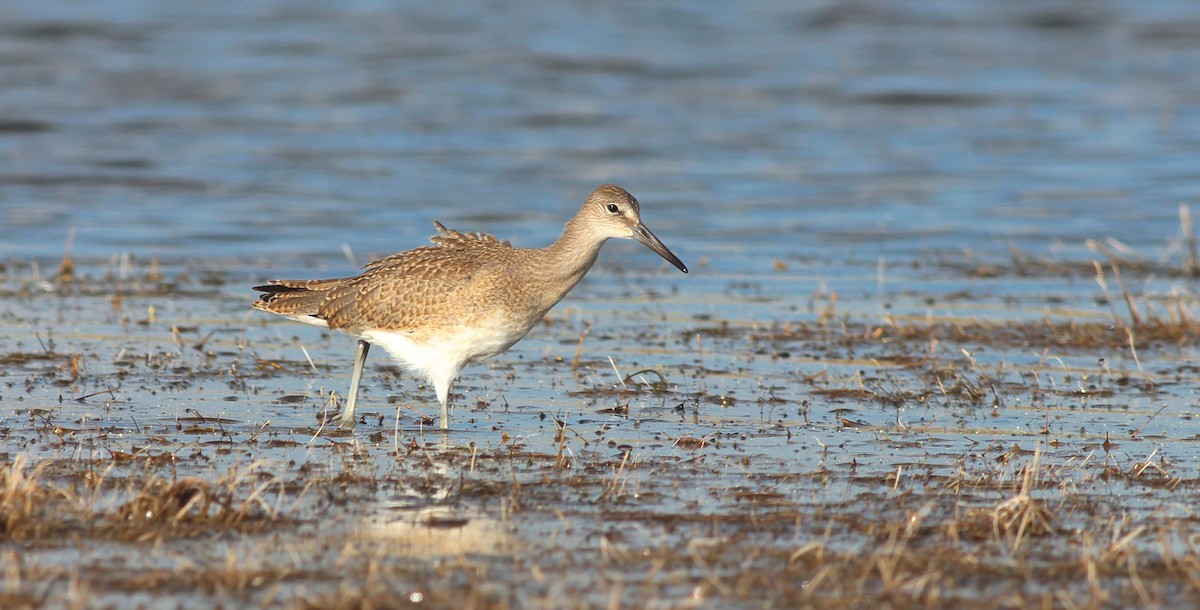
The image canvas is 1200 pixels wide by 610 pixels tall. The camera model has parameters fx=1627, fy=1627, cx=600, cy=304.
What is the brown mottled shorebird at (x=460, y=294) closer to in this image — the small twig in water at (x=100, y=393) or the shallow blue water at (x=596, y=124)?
the small twig in water at (x=100, y=393)

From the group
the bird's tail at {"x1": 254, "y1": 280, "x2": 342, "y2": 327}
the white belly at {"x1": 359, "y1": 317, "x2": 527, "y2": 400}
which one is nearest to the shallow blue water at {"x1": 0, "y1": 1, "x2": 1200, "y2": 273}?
the bird's tail at {"x1": 254, "y1": 280, "x2": 342, "y2": 327}

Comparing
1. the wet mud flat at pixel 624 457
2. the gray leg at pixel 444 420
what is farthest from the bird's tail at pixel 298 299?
the gray leg at pixel 444 420

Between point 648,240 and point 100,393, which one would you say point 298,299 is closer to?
point 100,393

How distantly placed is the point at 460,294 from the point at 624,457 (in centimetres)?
189

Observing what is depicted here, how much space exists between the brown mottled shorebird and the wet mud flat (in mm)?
364

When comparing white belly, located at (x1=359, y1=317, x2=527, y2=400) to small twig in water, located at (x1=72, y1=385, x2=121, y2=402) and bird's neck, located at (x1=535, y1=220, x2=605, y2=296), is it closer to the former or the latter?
bird's neck, located at (x1=535, y1=220, x2=605, y2=296)

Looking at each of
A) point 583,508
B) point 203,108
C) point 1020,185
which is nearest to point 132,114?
point 203,108

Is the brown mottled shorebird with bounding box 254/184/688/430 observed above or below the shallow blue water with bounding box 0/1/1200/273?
below

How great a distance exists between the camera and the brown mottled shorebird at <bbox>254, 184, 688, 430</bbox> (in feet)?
27.9

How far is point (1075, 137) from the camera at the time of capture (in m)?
22.1

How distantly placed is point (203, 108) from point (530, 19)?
33.3 feet

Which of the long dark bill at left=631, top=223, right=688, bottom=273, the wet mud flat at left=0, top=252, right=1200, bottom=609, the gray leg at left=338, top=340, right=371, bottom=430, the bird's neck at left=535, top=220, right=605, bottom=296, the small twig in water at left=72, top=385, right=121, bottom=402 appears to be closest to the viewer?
the wet mud flat at left=0, top=252, right=1200, bottom=609

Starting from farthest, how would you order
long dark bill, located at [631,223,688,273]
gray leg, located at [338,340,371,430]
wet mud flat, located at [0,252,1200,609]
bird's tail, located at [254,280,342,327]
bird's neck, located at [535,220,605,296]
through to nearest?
bird's tail, located at [254,280,342,327]
long dark bill, located at [631,223,688,273]
bird's neck, located at [535,220,605,296]
gray leg, located at [338,340,371,430]
wet mud flat, located at [0,252,1200,609]

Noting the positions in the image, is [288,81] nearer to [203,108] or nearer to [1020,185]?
[203,108]
